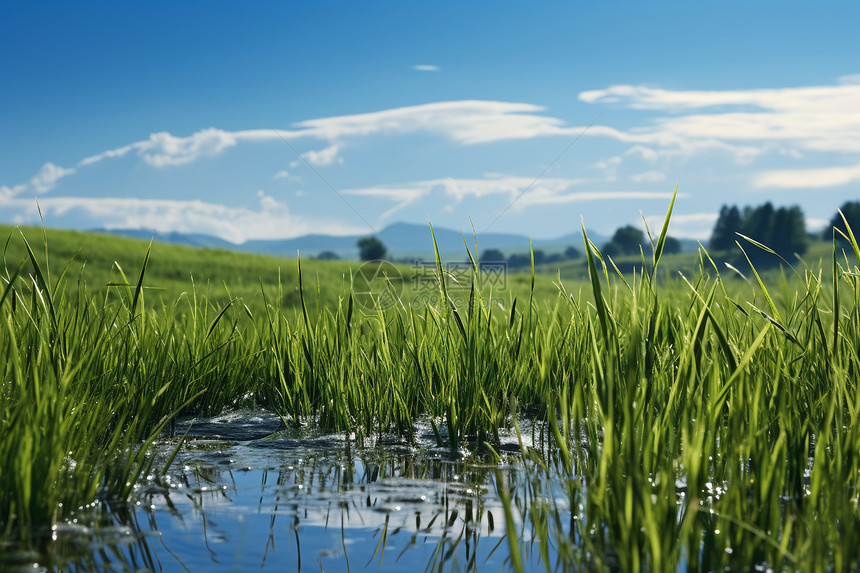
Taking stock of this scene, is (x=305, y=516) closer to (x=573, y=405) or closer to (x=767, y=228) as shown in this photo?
(x=573, y=405)

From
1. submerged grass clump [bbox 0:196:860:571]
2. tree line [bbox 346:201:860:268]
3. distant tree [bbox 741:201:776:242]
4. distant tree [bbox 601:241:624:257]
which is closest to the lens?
submerged grass clump [bbox 0:196:860:571]

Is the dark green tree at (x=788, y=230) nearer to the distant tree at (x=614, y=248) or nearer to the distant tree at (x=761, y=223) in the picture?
the distant tree at (x=761, y=223)

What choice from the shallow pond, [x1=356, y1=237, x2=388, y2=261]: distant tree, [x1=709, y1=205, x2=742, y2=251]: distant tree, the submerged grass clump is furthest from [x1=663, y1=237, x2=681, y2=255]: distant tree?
[x1=356, y1=237, x2=388, y2=261]: distant tree

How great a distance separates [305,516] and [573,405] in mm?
832

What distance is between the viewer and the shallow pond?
1546 millimetres

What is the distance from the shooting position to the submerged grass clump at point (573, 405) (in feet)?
4.88

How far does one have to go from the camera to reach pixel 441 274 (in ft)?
8.66

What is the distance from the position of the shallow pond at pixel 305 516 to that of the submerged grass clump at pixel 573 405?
95 millimetres

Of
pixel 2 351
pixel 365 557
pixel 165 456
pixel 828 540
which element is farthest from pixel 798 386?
pixel 2 351

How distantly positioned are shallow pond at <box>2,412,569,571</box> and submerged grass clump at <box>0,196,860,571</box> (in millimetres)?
95

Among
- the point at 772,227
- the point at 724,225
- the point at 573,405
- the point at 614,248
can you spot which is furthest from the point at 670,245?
the point at 573,405

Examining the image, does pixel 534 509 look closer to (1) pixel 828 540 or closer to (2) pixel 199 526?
(1) pixel 828 540

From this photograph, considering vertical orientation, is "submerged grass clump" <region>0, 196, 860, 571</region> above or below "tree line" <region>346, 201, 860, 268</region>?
below

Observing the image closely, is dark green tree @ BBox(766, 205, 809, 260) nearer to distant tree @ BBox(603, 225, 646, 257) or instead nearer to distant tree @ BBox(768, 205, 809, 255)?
distant tree @ BBox(768, 205, 809, 255)
